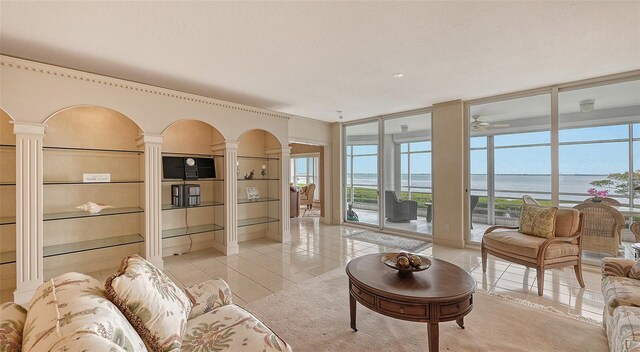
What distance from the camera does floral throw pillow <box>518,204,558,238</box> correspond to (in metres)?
3.15

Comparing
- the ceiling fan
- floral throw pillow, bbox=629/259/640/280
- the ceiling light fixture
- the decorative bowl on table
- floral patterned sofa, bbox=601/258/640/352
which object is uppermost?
the ceiling light fixture

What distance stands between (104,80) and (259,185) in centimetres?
284

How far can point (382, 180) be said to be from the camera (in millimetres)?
6141

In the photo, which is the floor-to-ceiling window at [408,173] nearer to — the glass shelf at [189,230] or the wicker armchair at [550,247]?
the wicker armchair at [550,247]

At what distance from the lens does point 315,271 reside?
3619 mm

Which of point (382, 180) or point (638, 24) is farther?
point (382, 180)

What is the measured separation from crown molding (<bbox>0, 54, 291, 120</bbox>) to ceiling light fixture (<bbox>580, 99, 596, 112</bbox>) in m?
5.03

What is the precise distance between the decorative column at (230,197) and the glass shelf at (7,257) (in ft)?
7.55

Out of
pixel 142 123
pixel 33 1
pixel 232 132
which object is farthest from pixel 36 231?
pixel 232 132

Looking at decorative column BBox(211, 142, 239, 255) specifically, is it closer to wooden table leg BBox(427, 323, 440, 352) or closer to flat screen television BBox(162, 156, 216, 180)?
flat screen television BBox(162, 156, 216, 180)

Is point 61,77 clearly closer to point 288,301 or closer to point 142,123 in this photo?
point 142,123

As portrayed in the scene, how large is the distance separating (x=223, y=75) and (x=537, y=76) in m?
4.06

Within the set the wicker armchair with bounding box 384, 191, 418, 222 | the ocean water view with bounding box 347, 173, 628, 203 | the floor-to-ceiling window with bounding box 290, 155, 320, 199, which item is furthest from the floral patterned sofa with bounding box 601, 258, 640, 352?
the floor-to-ceiling window with bounding box 290, 155, 320, 199

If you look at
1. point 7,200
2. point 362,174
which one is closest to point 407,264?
point 7,200
